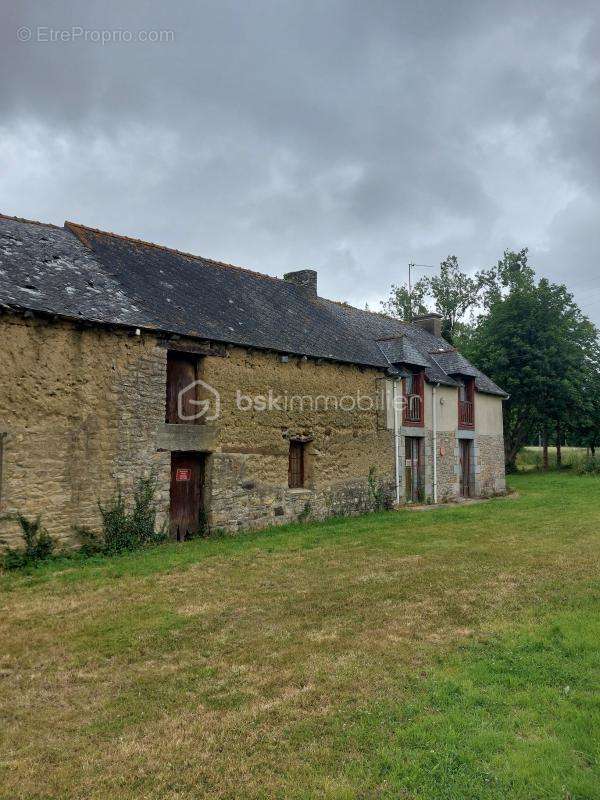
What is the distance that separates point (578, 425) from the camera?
108 ft

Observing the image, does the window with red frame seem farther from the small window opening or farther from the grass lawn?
the grass lawn

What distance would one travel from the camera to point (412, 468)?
62.0 feet

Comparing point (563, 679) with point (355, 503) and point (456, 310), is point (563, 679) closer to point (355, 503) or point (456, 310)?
point (355, 503)

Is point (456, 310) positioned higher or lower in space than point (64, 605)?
higher

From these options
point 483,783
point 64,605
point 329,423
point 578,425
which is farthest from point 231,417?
point 578,425

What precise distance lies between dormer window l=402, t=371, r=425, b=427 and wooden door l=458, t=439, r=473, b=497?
3.44 meters

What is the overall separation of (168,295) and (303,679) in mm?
10061

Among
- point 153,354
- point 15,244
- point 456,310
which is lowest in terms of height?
point 153,354

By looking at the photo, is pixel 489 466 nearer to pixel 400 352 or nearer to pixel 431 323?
pixel 431 323

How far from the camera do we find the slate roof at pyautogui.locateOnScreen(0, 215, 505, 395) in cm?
1095

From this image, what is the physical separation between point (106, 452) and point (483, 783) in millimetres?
8826

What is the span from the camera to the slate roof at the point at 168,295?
10.9m

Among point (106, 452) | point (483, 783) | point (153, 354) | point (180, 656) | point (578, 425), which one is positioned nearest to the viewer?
point (483, 783)

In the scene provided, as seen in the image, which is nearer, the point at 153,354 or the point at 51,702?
the point at 51,702
